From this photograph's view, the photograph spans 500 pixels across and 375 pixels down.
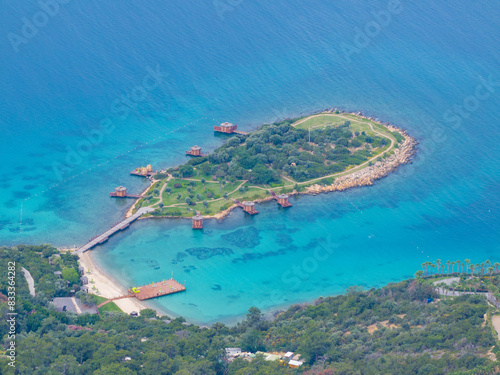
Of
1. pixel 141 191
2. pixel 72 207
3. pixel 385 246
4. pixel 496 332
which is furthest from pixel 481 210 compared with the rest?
pixel 72 207

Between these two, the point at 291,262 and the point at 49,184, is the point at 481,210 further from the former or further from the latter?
the point at 49,184

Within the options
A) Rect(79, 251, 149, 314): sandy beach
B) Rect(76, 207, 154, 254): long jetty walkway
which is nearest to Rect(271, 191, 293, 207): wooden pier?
Rect(76, 207, 154, 254): long jetty walkway

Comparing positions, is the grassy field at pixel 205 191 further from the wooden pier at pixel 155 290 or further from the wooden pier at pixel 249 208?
the wooden pier at pixel 155 290

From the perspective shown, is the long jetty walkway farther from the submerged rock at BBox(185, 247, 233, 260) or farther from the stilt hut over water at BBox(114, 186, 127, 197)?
the submerged rock at BBox(185, 247, 233, 260)

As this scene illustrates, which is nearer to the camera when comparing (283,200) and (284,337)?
(284,337)

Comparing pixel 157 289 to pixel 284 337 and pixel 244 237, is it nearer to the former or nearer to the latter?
pixel 244 237

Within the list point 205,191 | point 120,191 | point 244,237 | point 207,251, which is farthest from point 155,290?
point 205,191
